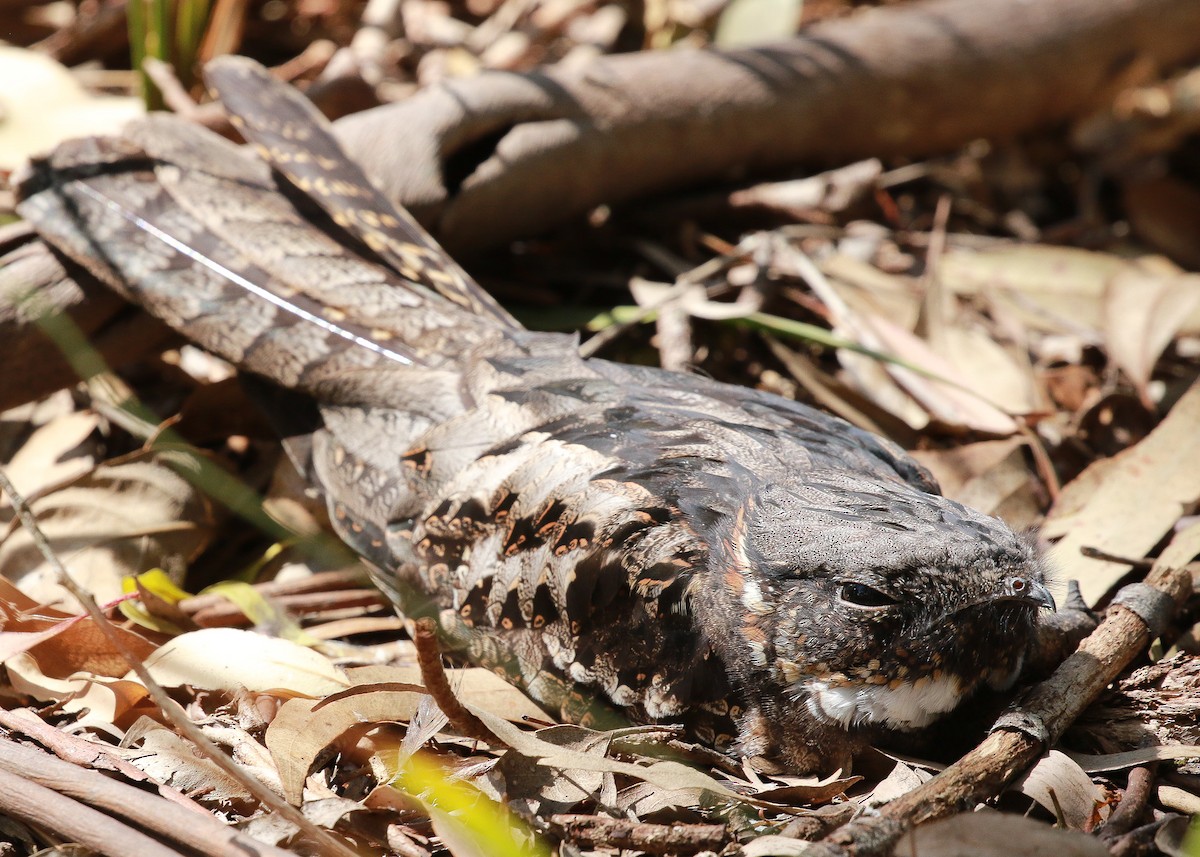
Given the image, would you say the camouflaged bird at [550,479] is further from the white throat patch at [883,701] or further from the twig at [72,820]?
the twig at [72,820]

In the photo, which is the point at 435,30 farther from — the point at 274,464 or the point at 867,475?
the point at 867,475

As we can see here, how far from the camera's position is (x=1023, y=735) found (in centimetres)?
205

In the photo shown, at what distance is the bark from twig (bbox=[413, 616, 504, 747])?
5.99ft

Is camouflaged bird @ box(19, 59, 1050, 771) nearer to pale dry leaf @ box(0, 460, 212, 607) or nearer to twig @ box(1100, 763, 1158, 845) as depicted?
twig @ box(1100, 763, 1158, 845)

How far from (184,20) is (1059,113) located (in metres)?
3.49

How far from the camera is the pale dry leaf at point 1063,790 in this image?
6.60ft

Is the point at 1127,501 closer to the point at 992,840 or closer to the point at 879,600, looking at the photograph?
the point at 879,600

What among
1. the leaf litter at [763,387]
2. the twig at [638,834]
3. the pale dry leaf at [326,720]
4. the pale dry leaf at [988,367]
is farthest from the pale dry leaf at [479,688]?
the pale dry leaf at [988,367]

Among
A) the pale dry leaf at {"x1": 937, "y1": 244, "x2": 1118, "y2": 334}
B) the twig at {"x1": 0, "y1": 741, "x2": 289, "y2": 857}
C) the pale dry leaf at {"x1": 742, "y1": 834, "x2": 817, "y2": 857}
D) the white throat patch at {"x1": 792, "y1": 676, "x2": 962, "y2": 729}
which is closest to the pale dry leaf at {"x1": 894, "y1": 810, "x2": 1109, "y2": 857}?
the pale dry leaf at {"x1": 742, "y1": 834, "x2": 817, "y2": 857}

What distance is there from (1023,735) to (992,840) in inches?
12.5

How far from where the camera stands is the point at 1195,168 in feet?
15.5

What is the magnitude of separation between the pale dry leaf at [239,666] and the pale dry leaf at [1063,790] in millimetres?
1454

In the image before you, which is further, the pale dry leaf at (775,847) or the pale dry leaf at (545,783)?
the pale dry leaf at (545,783)

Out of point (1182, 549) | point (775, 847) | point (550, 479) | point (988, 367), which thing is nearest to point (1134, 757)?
point (1182, 549)
